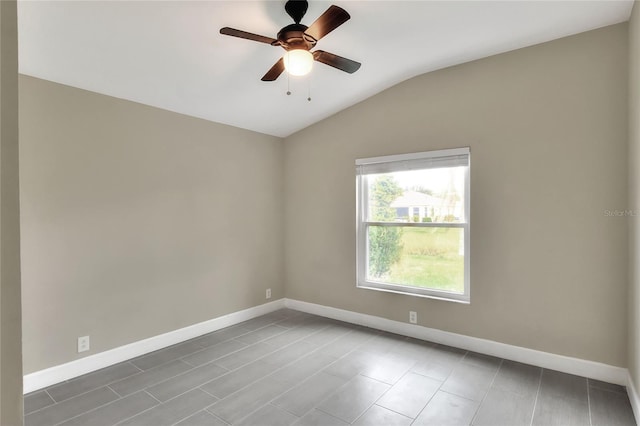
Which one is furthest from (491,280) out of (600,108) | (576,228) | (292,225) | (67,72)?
(67,72)

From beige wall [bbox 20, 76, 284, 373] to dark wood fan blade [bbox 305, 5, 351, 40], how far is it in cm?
206

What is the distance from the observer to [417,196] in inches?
146

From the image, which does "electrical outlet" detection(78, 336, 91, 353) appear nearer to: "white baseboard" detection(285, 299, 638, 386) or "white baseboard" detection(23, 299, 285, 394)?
"white baseboard" detection(23, 299, 285, 394)

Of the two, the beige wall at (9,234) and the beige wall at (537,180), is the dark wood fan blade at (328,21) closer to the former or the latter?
the beige wall at (9,234)

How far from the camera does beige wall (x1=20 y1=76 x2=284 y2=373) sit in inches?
103

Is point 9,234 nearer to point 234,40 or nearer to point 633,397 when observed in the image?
point 234,40

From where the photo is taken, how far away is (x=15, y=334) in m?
0.84

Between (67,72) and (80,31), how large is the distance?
1.84 feet

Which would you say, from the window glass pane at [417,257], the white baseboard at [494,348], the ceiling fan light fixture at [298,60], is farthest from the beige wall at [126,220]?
the ceiling fan light fixture at [298,60]

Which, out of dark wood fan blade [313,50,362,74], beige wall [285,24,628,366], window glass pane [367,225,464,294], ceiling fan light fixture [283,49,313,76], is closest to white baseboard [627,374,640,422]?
beige wall [285,24,628,366]

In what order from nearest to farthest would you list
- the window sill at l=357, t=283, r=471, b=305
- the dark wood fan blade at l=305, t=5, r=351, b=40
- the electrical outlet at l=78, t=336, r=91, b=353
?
the dark wood fan blade at l=305, t=5, r=351, b=40 → the electrical outlet at l=78, t=336, r=91, b=353 → the window sill at l=357, t=283, r=471, b=305

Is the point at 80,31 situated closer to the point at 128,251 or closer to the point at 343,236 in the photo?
the point at 128,251

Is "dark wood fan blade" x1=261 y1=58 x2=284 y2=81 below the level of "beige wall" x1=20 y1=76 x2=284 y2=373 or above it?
above

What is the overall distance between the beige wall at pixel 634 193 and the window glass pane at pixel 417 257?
128 cm
